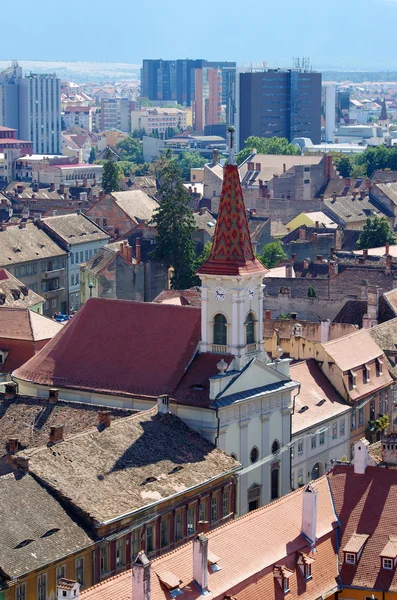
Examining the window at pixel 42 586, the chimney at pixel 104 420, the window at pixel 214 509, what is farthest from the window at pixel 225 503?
the window at pixel 42 586

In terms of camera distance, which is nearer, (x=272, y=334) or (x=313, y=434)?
(x=313, y=434)

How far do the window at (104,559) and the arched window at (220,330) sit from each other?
16.3 meters

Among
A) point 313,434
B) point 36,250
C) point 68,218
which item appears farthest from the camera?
point 68,218

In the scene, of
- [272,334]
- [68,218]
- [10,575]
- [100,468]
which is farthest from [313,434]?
[68,218]

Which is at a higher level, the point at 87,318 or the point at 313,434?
the point at 87,318

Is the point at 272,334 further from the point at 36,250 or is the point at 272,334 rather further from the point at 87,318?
the point at 36,250

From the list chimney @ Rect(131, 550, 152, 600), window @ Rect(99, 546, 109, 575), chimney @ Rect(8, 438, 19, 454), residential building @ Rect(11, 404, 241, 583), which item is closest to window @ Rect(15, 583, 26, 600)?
residential building @ Rect(11, 404, 241, 583)

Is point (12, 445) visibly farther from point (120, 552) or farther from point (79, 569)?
point (79, 569)

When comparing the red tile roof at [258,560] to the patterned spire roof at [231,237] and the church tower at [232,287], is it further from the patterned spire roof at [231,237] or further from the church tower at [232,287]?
the patterned spire roof at [231,237]

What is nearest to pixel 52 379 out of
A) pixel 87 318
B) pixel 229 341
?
pixel 87 318

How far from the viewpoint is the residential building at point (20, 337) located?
9256 centimetres

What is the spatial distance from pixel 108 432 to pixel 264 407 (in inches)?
402

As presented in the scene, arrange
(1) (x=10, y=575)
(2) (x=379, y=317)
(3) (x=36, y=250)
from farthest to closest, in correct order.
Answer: (3) (x=36, y=250) → (2) (x=379, y=317) → (1) (x=10, y=575)

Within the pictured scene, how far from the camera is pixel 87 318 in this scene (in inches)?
3189
